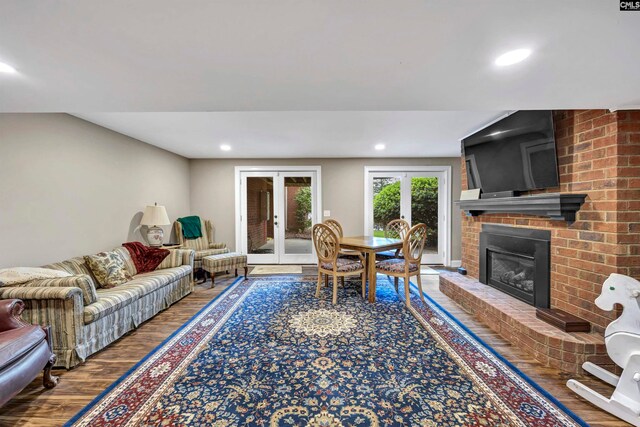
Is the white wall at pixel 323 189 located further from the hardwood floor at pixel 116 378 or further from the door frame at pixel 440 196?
the hardwood floor at pixel 116 378

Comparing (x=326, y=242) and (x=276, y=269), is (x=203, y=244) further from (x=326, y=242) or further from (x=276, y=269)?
(x=326, y=242)

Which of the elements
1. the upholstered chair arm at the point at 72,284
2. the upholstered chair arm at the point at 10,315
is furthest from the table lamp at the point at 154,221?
the upholstered chair arm at the point at 10,315

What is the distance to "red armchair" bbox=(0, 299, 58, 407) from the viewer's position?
1.39 meters

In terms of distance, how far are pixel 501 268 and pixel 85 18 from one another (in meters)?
3.95

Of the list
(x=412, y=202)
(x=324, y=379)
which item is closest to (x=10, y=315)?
(x=324, y=379)

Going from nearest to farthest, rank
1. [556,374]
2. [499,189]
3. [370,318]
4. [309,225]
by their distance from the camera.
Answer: [556,374]
[370,318]
[499,189]
[309,225]

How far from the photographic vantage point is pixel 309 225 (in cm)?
540

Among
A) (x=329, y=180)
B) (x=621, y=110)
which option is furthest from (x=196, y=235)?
(x=621, y=110)

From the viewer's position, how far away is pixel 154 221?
3.65 metres

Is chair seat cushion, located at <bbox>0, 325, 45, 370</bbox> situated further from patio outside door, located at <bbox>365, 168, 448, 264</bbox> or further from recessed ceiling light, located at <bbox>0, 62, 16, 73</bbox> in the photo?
patio outside door, located at <bbox>365, 168, 448, 264</bbox>

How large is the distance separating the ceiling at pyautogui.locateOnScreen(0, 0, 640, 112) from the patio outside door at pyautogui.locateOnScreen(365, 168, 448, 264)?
10.4 ft

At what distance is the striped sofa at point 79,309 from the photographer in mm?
1902

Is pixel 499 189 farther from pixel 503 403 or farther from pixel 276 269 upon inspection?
pixel 276 269

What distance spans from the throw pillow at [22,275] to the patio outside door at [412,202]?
4.50 metres
